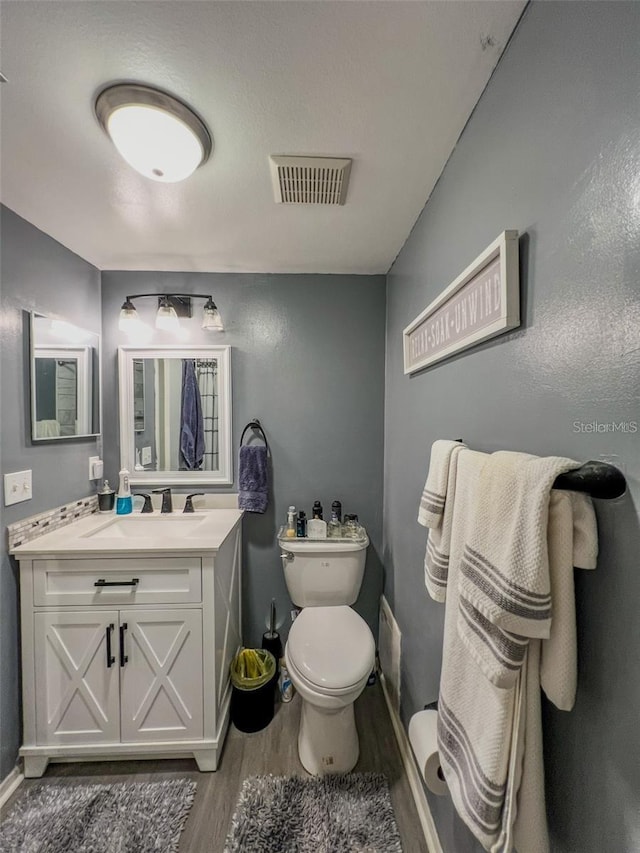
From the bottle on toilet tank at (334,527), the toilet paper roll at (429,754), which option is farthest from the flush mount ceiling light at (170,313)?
the toilet paper roll at (429,754)

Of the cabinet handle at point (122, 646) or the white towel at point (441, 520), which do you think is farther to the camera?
the cabinet handle at point (122, 646)

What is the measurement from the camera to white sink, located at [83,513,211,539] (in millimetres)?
1599

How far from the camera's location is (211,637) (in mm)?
1357

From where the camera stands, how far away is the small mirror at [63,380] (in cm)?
144

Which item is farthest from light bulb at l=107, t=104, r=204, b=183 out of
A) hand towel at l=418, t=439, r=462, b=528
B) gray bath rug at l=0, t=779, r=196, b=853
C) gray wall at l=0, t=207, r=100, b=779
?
gray bath rug at l=0, t=779, r=196, b=853

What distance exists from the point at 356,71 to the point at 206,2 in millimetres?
336

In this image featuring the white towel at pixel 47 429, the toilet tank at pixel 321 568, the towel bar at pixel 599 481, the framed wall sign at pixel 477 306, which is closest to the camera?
the towel bar at pixel 599 481

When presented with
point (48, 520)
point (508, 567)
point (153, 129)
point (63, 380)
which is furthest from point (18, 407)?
point (508, 567)

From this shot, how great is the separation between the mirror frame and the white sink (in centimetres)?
20

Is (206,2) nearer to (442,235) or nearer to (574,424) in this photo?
(442,235)

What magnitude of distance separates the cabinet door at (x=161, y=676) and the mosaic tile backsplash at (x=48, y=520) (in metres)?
0.50

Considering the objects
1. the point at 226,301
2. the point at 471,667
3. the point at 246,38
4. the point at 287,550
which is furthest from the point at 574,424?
the point at 226,301

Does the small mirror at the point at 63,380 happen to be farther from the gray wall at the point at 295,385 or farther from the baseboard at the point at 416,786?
the baseboard at the point at 416,786

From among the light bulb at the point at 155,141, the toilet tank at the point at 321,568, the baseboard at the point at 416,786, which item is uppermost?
the light bulb at the point at 155,141
